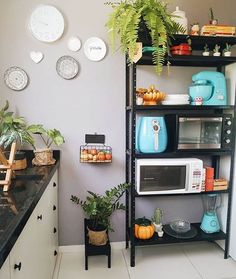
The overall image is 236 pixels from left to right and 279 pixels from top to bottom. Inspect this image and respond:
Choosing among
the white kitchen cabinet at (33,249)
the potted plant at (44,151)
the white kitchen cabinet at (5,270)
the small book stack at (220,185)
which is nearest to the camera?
the white kitchen cabinet at (5,270)

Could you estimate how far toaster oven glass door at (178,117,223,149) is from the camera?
190 cm

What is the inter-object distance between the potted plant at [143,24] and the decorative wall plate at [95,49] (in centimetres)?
30

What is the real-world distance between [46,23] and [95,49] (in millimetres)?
429

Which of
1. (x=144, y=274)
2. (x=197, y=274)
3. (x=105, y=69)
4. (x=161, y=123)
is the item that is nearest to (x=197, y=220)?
(x=197, y=274)

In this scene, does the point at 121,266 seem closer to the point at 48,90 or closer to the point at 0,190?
the point at 0,190

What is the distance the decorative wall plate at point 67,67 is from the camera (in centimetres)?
195

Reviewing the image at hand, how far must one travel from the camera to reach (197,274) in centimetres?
186

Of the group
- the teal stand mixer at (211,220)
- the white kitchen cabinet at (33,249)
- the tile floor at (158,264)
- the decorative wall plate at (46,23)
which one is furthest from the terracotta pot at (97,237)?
the decorative wall plate at (46,23)

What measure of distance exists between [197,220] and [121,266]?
851 millimetres

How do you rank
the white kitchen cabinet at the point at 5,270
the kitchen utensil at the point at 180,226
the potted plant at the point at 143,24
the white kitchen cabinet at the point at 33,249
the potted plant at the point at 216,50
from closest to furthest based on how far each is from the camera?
the white kitchen cabinet at the point at 5,270
the white kitchen cabinet at the point at 33,249
the potted plant at the point at 143,24
the potted plant at the point at 216,50
the kitchen utensil at the point at 180,226

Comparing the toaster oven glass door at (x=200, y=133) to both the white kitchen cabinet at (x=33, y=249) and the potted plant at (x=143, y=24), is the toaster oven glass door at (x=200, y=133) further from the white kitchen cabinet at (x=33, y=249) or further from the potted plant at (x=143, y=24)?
the white kitchen cabinet at (x=33, y=249)

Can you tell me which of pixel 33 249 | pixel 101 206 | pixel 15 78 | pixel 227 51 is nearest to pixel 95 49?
pixel 15 78

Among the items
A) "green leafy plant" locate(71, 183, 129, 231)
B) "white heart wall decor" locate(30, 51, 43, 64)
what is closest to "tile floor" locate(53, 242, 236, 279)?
"green leafy plant" locate(71, 183, 129, 231)

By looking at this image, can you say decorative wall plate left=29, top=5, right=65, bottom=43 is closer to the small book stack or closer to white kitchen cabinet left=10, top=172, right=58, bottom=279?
white kitchen cabinet left=10, top=172, right=58, bottom=279
